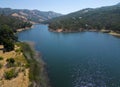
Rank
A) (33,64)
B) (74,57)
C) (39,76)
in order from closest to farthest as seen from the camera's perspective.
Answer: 1. (39,76)
2. (33,64)
3. (74,57)

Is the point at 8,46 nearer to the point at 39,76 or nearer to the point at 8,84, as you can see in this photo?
the point at 39,76

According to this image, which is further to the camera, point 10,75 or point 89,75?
point 89,75

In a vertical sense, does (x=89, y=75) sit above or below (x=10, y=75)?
below

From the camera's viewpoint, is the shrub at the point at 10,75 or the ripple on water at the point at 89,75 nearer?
the shrub at the point at 10,75

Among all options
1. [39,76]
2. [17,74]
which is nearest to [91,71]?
[39,76]

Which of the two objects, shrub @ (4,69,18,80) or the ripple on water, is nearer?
shrub @ (4,69,18,80)

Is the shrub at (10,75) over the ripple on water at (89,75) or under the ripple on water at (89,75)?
over

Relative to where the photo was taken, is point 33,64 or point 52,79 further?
point 33,64

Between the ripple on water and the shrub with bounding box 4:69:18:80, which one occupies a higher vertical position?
the shrub with bounding box 4:69:18:80

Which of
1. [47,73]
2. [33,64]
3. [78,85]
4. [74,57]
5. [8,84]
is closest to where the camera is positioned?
[8,84]
